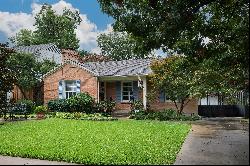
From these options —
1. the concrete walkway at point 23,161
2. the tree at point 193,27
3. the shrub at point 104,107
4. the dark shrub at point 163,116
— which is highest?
the tree at point 193,27

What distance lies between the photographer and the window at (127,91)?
27.8m

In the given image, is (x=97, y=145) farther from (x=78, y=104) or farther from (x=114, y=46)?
(x=114, y=46)

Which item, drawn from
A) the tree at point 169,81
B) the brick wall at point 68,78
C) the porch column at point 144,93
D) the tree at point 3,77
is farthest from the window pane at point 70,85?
the tree at point 3,77

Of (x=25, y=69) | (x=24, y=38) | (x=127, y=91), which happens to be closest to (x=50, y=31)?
(x=24, y=38)

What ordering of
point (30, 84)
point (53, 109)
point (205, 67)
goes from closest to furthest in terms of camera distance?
point (205, 67), point (53, 109), point (30, 84)

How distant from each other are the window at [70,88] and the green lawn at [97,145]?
13.0m

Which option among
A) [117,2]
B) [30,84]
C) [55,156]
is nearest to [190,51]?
[117,2]

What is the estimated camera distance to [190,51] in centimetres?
754

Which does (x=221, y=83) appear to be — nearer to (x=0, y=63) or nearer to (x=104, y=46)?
(x=0, y=63)

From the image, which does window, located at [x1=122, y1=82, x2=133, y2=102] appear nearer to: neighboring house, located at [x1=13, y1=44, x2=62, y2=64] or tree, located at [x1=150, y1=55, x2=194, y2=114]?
tree, located at [x1=150, y1=55, x2=194, y2=114]

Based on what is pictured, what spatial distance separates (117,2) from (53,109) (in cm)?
2023

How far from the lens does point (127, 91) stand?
2797 cm

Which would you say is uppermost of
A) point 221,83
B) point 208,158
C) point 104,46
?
point 104,46

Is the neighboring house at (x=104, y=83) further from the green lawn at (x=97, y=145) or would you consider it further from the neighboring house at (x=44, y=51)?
the green lawn at (x=97, y=145)
